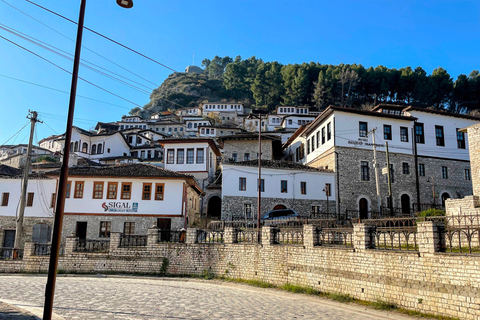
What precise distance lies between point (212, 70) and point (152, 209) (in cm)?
14589

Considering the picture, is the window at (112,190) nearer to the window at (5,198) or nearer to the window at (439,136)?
the window at (5,198)

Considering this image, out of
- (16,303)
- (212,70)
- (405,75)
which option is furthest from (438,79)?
(212,70)

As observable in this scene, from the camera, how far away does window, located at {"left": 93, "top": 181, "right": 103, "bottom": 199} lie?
26644 mm

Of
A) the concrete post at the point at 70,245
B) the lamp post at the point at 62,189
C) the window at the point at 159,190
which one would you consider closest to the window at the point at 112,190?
the window at the point at 159,190

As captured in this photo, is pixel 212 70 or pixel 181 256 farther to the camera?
pixel 212 70

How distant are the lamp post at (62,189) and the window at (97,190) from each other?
20125mm

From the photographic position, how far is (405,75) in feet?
260

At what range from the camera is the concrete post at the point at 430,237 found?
408 inches

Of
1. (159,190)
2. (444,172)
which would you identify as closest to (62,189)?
(159,190)

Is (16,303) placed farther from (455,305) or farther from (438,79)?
(438,79)

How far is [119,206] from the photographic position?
1035 inches

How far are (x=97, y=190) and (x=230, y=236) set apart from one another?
1303cm

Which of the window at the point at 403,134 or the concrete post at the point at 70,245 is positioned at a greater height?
the window at the point at 403,134

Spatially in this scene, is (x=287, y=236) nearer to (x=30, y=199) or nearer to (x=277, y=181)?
(x=277, y=181)
